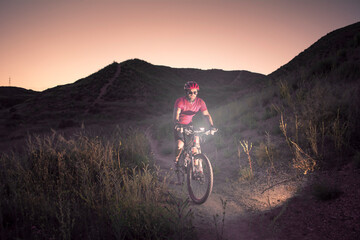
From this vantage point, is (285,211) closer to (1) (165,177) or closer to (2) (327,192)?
(2) (327,192)

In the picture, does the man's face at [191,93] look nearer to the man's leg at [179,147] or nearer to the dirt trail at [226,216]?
the man's leg at [179,147]

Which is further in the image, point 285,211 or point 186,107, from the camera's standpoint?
point 186,107

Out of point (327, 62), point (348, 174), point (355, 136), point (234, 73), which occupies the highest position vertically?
point (234, 73)

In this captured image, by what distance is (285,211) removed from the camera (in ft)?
12.4

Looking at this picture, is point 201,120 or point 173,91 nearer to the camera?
point 201,120

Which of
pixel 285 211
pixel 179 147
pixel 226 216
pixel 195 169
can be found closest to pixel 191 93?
pixel 179 147

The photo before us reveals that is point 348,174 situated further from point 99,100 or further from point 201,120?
point 99,100

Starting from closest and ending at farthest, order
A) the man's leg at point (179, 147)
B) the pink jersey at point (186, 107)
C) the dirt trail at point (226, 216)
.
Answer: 1. the dirt trail at point (226, 216)
2. the pink jersey at point (186, 107)
3. the man's leg at point (179, 147)

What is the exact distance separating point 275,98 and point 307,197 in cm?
745

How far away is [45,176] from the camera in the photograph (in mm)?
4203

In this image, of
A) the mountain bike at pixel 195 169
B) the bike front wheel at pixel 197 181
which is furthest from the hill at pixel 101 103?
the bike front wheel at pixel 197 181

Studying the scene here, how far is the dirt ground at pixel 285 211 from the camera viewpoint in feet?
10.2

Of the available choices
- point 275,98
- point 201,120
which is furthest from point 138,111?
point 275,98

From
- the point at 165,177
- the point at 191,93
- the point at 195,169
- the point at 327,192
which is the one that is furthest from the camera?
the point at 191,93
